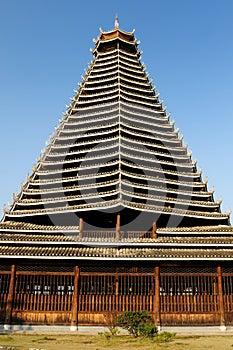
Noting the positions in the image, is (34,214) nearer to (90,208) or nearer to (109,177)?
(90,208)

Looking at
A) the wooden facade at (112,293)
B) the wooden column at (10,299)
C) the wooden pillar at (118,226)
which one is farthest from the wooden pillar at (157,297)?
the wooden column at (10,299)

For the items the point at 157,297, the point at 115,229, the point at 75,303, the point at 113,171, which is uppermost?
the point at 113,171

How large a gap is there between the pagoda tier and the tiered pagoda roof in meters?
0.07

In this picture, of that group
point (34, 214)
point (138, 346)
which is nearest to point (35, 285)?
point (34, 214)

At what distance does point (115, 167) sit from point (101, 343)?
14098 mm

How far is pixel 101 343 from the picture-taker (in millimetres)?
16797

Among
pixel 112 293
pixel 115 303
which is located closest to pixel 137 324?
pixel 115 303

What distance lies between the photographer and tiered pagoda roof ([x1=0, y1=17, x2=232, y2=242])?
25.8 meters

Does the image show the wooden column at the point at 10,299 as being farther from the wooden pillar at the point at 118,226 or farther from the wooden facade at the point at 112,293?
the wooden pillar at the point at 118,226

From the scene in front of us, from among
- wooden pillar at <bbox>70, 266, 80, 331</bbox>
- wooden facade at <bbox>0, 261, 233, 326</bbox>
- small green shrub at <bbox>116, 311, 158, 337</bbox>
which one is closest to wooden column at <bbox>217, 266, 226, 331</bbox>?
wooden facade at <bbox>0, 261, 233, 326</bbox>

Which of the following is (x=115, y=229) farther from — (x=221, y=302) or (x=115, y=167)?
(x=221, y=302)

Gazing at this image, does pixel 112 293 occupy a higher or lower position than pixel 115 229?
lower

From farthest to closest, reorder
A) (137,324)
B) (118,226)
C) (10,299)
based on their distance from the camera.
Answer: (118,226) < (10,299) < (137,324)

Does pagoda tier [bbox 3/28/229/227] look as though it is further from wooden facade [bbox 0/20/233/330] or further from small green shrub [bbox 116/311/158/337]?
small green shrub [bbox 116/311/158/337]
